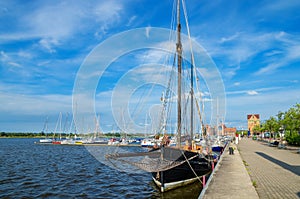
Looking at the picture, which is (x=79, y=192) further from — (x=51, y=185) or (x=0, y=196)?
(x=0, y=196)

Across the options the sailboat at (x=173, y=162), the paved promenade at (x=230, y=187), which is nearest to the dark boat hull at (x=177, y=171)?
the sailboat at (x=173, y=162)

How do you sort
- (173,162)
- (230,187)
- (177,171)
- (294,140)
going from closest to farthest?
1. (230,187)
2. (173,162)
3. (177,171)
4. (294,140)

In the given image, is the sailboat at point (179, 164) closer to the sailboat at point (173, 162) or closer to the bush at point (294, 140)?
the sailboat at point (173, 162)

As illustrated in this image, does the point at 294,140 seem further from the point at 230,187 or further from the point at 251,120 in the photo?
the point at 251,120

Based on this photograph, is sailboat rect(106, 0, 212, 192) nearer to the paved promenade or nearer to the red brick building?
the paved promenade

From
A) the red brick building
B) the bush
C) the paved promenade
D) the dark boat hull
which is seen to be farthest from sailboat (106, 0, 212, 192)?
the red brick building

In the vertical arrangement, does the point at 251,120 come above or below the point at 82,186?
above

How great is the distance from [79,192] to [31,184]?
4533 millimetres

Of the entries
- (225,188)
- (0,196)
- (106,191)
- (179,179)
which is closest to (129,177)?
(106,191)

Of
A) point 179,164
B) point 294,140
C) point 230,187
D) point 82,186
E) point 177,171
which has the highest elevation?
point 294,140

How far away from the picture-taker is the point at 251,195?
10.4 m

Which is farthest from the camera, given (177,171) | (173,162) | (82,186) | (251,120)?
(251,120)

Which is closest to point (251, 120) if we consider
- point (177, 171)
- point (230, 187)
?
point (177, 171)

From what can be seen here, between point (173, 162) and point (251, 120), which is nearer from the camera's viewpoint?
point (173, 162)
